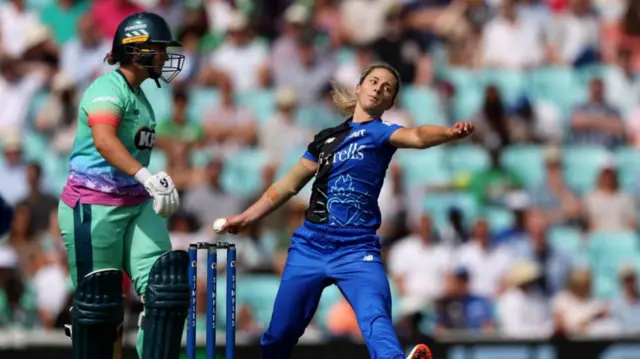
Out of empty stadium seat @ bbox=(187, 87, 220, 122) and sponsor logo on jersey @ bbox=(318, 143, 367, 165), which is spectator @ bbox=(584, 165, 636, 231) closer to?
empty stadium seat @ bbox=(187, 87, 220, 122)

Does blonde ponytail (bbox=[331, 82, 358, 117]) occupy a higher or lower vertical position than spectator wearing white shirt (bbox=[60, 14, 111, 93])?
lower

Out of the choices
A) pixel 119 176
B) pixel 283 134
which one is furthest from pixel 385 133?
pixel 283 134

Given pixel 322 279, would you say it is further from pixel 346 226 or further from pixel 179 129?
pixel 179 129

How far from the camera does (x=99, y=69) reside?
12.4 m

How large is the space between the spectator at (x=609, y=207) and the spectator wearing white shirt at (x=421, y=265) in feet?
5.38

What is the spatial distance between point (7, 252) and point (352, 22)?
4501 millimetres

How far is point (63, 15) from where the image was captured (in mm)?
13188

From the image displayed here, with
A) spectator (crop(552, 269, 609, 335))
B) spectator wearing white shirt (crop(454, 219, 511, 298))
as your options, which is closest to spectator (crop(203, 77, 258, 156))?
spectator wearing white shirt (crop(454, 219, 511, 298))

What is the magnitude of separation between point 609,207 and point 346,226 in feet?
20.4

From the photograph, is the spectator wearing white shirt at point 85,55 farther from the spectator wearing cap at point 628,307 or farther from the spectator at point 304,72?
the spectator wearing cap at point 628,307

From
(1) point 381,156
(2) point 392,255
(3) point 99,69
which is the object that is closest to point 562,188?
(2) point 392,255

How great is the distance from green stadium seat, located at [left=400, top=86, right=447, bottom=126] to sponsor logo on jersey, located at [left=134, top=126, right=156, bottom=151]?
622 centimetres

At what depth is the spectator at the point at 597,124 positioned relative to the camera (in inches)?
514

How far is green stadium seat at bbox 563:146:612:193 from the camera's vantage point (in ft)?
41.7
